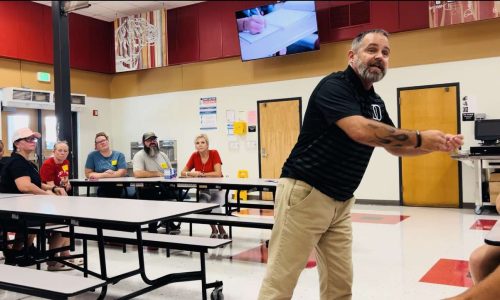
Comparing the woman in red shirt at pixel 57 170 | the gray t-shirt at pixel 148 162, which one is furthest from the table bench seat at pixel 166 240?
the gray t-shirt at pixel 148 162

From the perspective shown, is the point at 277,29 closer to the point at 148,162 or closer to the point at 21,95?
the point at 148,162

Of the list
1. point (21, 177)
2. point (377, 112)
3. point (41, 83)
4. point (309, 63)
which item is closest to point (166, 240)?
point (21, 177)

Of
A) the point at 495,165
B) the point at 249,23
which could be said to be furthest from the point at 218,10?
the point at 495,165

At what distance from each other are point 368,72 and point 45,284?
188cm

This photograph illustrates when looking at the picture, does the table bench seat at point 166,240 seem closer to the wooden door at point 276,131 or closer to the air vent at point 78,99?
the wooden door at point 276,131

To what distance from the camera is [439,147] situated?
1656 millimetres


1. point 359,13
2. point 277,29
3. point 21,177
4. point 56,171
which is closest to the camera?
point 21,177

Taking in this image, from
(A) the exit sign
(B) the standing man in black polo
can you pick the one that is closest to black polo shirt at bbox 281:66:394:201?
(B) the standing man in black polo

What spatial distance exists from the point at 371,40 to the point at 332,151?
1.63ft

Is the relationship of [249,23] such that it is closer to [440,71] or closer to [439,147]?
[440,71]

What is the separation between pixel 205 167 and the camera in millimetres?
5414

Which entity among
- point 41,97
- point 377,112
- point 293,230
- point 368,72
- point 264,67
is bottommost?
point 293,230

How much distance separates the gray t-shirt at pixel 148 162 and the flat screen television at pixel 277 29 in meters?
3.23

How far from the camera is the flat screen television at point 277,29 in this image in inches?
294
